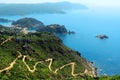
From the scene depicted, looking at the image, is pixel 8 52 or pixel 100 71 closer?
pixel 8 52

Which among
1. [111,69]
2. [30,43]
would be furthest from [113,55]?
[30,43]

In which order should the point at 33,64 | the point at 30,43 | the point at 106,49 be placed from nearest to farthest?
the point at 33,64, the point at 30,43, the point at 106,49

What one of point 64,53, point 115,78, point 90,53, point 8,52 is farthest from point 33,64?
point 90,53

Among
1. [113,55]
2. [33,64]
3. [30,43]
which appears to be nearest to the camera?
[33,64]

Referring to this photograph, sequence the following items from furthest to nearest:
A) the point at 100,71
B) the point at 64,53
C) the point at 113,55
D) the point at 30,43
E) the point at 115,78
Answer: the point at 113,55
the point at 100,71
the point at 64,53
the point at 30,43
the point at 115,78

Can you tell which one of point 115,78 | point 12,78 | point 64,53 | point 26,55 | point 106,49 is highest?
point 115,78

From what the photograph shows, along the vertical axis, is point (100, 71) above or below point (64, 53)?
below

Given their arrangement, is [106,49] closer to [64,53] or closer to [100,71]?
[100,71]

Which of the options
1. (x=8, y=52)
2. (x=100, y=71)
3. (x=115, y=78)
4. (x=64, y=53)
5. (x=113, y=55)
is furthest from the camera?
(x=113, y=55)

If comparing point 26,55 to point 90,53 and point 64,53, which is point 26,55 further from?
point 90,53
